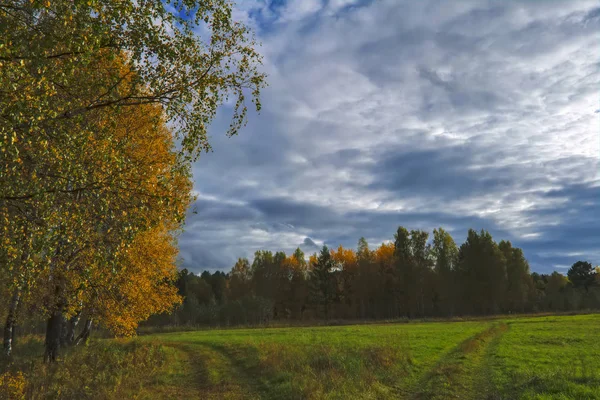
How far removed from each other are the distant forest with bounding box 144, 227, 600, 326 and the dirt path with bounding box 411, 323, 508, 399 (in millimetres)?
62647

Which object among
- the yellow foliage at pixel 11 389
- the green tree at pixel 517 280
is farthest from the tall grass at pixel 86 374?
the green tree at pixel 517 280

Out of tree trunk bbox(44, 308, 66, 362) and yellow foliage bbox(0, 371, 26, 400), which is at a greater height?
tree trunk bbox(44, 308, 66, 362)

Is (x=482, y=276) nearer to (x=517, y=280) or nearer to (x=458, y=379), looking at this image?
(x=517, y=280)

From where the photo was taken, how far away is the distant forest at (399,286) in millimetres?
88250

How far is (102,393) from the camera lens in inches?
551

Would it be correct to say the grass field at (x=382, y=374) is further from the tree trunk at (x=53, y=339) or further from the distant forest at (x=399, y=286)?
the distant forest at (x=399, y=286)

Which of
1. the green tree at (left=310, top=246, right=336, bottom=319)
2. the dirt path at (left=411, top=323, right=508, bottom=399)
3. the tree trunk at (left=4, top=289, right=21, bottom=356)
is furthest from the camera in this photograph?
the green tree at (left=310, top=246, right=336, bottom=319)

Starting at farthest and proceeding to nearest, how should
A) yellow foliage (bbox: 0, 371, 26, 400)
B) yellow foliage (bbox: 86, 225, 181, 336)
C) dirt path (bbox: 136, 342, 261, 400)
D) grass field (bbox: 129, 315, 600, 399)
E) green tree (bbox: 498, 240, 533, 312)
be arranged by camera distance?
green tree (bbox: 498, 240, 533, 312) → yellow foliage (bbox: 86, 225, 181, 336) → dirt path (bbox: 136, 342, 261, 400) → grass field (bbox: 129, 315, 600, 399) → yellow foliage (bbox: 0, 371, 26, 400)

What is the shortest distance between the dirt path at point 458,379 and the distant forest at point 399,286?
62.6 m

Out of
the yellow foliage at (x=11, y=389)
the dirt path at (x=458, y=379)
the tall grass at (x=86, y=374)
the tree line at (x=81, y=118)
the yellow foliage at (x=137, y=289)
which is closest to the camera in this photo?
the tree line at (x=81, y=118)

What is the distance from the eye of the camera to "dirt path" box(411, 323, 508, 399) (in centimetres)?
1493

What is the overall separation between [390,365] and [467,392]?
4.82 meters

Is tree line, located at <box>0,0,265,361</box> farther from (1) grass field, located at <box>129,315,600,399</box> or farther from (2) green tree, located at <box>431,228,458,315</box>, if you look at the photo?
(2) green tree, located at <box>431,228,458,315</box>

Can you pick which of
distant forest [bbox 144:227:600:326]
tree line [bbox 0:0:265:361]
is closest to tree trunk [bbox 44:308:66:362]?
tree line [bbox 0:0:265:361]
